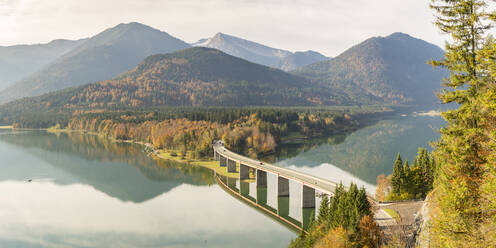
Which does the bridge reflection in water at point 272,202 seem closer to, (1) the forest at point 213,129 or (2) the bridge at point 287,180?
(2) the bridge at point 287,180

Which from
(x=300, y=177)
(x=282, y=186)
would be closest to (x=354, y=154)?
(x=282, y=186)

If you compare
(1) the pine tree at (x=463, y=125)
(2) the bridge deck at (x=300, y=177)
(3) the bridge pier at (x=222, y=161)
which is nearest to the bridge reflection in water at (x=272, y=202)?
(2) the bridge deck at (x=300, y=177)

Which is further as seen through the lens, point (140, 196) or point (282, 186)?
point (140, 196)

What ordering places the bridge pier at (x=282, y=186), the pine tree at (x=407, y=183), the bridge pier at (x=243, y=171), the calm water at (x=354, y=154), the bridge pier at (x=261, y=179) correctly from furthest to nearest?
the calm water at (x=354, y=154) → the bridge pier at (x=243, y=171) → the bridge pier at (x=261, y=179) → the bridge pier at (x=282, y=186) → the pine tree at (x=407, y=183)

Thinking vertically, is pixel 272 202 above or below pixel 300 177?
below

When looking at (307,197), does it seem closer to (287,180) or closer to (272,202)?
(287,180)

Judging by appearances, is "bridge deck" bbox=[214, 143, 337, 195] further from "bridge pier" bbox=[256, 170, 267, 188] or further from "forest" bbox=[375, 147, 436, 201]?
"forest" bbox=[375, 147, 436, 201]
